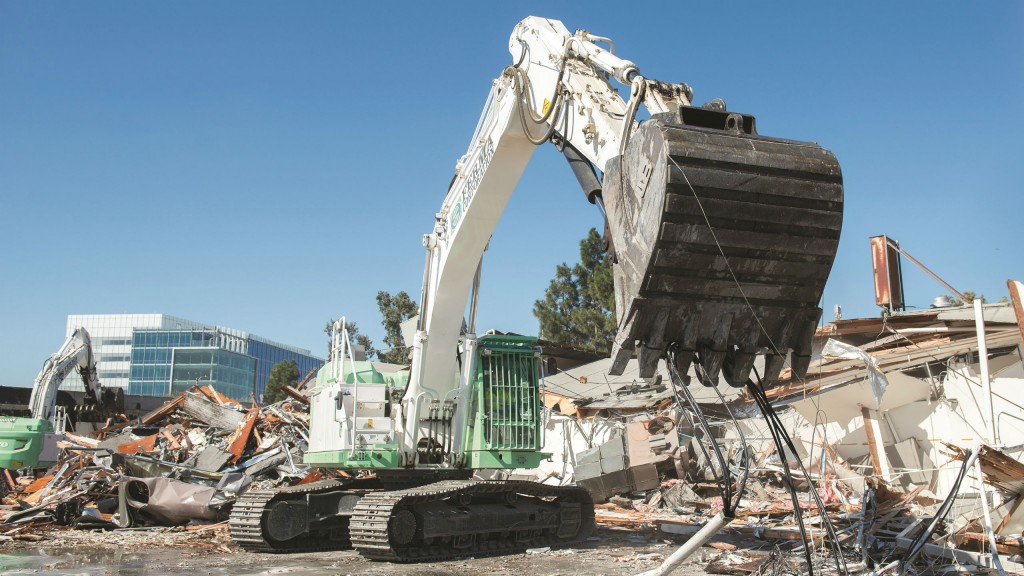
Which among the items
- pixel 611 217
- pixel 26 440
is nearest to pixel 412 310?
pixel 26 440

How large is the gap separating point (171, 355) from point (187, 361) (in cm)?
326

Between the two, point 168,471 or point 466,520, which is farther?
point 168,471

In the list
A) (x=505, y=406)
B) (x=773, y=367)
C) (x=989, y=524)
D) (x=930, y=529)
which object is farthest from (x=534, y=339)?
(x=773, y=367)

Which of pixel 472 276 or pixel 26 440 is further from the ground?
pixel 472 276

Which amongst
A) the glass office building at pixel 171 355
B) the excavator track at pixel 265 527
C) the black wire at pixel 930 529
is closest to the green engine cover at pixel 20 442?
the excavator track at pixel 265 527

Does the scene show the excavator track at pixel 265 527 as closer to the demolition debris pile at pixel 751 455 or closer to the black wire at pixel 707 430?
the demolition debris pile at pixel 751 455

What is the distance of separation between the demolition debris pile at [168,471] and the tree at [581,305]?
1881cm

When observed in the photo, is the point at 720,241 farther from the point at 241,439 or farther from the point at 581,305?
the point at 581,305

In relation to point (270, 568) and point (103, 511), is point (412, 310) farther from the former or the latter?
point (270, 568)

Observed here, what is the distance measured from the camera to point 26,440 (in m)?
18.9

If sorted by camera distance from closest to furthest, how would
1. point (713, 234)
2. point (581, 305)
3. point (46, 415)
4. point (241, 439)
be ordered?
point (713, 234)
point (241, 439)
point (46, 415)
point (581, 305)

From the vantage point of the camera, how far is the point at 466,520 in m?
10.6

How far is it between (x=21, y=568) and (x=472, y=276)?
599 cm

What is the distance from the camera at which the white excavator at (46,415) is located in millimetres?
18797
